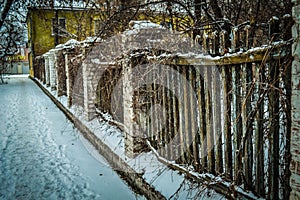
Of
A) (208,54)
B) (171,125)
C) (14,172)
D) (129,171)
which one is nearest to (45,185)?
(14,172)

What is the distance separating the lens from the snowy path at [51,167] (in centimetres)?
366

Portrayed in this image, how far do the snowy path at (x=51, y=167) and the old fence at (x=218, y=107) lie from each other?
2.15ft

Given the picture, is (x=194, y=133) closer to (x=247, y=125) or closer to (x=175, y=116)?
(x=175, y=116)

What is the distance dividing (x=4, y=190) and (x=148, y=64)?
2.53 metres

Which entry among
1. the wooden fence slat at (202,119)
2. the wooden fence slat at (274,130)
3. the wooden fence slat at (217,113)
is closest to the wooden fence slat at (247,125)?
the wooden fence slat at (274,130)

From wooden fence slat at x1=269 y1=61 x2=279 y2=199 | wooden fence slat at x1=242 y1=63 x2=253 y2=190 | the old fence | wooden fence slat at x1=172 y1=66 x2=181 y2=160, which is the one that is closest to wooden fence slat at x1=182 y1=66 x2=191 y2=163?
the old fence

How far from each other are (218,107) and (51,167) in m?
3.12

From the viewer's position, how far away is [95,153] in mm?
5250

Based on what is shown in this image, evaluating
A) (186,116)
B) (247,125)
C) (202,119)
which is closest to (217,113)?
(202,119)

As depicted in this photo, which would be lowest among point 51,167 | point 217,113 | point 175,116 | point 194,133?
point 51,167

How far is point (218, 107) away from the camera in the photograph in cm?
262

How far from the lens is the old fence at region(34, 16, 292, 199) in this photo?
6.61ft

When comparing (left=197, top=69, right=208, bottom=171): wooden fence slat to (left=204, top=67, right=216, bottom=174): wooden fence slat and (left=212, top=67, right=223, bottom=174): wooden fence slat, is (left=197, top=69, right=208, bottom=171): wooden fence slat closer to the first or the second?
(left=204, top=67, right=216, bottom=174): wooden fence slat

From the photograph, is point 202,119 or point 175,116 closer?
point 202,119
